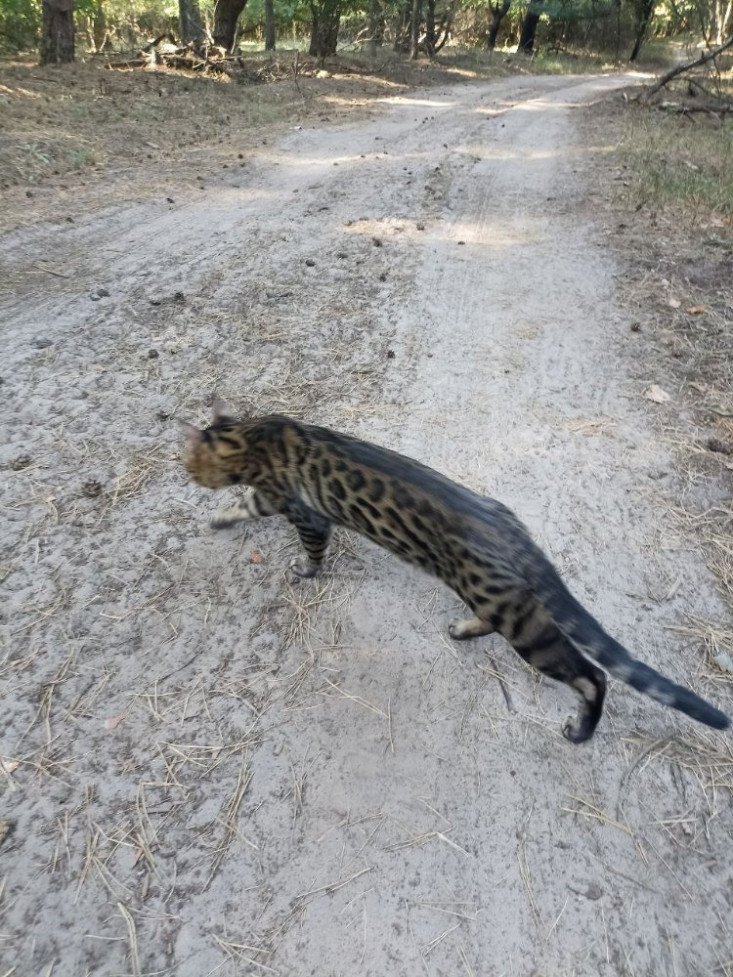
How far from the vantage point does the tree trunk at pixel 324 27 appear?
67.8 ft

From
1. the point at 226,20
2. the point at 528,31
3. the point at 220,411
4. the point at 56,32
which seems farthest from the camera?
the point at 528,31

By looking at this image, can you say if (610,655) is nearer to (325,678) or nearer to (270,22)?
(325,678)

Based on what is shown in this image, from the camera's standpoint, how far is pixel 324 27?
2141 centimetres

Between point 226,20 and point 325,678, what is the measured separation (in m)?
24.0

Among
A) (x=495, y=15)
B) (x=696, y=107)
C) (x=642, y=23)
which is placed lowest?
(x=696, y=107)

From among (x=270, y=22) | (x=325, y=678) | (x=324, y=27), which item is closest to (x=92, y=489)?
(x=325, y=678)

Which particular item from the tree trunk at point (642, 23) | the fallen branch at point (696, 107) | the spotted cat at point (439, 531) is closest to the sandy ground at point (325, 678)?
the spotted cat at point (439, 531)

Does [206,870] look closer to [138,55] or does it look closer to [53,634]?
[53,634]

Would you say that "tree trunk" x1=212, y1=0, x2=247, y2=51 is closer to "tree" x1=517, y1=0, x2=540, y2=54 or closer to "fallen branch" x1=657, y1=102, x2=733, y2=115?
"fallen branch" x1=657, y1=102, x2=733, y2=115

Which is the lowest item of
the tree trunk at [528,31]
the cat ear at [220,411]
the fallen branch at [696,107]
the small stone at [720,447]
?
the small stone at [720,447]

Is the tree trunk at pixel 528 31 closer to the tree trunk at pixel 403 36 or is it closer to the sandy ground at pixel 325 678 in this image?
the tree trunk at pixel 403 36

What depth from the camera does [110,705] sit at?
10.3ft

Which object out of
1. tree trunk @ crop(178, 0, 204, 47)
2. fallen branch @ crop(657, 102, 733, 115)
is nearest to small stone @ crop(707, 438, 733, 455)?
fallen branch @ crop(657, 102, 733, 115)

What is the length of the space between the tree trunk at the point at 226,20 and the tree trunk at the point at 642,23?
1005 inches
